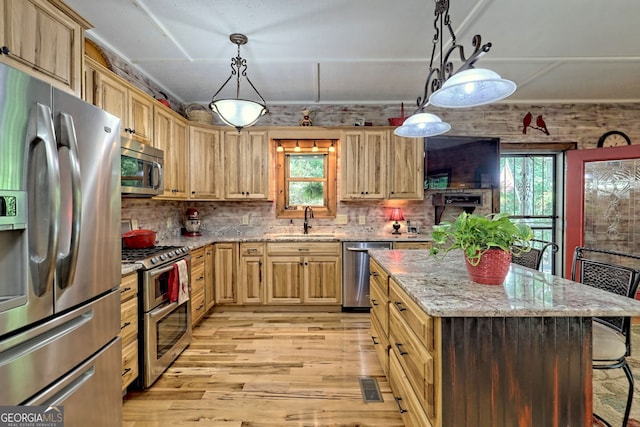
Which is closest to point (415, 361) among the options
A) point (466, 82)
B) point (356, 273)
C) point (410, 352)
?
point (410, 352)

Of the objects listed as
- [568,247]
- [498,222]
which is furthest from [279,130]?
[568,247]

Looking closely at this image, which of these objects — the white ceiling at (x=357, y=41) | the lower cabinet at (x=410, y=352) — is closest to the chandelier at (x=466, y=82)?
the white ceiling at (x=357, y=41)

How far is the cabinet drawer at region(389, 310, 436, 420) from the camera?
49.1 inches

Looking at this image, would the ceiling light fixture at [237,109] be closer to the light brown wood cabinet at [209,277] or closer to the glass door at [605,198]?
the light brown wood cabinet at [209,277]

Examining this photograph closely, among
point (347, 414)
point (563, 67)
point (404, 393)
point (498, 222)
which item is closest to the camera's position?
point (498, 222)

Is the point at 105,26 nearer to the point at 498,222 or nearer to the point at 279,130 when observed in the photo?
the point at 279,130

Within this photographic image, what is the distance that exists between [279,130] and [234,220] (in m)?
1.40

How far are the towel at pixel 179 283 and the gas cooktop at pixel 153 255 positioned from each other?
0.26ft

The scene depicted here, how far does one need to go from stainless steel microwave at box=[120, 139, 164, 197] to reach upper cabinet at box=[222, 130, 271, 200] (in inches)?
44.5

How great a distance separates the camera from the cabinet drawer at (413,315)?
1.26 m

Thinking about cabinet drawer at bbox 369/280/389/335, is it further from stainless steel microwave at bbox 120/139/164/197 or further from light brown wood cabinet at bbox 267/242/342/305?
stainless steel microwave at bbox 120/139/164/197

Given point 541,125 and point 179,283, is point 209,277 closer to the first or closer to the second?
point 179,283

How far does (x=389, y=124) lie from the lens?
4145 mm

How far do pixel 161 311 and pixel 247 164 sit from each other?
2190 mm
